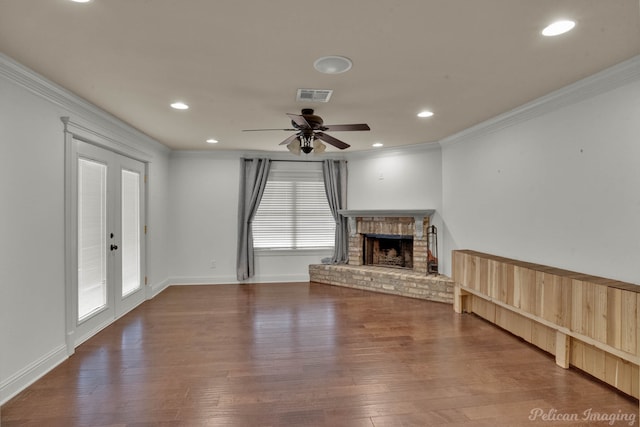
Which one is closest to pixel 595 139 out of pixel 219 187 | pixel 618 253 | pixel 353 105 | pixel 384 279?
pixel 618 253

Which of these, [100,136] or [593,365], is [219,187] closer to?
→ [100,136]

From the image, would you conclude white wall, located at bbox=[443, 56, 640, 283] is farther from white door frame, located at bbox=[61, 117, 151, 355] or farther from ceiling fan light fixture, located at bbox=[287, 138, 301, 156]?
white door frame, located at bbox=[61, 117, 151, 355]

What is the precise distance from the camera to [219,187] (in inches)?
235

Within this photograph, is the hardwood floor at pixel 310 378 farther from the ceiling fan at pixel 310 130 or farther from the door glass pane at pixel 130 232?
the ceiling fan at pixel 310 130

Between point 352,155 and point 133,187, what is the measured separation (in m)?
3.72

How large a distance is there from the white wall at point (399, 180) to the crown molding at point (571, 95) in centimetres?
123

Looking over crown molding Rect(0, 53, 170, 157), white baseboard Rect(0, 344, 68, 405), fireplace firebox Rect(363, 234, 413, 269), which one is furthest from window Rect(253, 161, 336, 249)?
white baseboard Rect(0, 344, 68, 405)

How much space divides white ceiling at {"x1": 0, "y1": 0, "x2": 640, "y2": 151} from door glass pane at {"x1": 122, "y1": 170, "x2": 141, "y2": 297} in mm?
1287

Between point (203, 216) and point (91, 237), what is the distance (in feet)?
7.98

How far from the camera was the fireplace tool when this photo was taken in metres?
5.20

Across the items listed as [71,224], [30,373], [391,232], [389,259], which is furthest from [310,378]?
[389,259]

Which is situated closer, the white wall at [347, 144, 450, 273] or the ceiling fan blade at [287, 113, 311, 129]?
the ceiling fan blade at [287, 113, 311, 129]

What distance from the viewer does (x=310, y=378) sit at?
8.74ft

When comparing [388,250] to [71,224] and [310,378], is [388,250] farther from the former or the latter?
[71,224]
